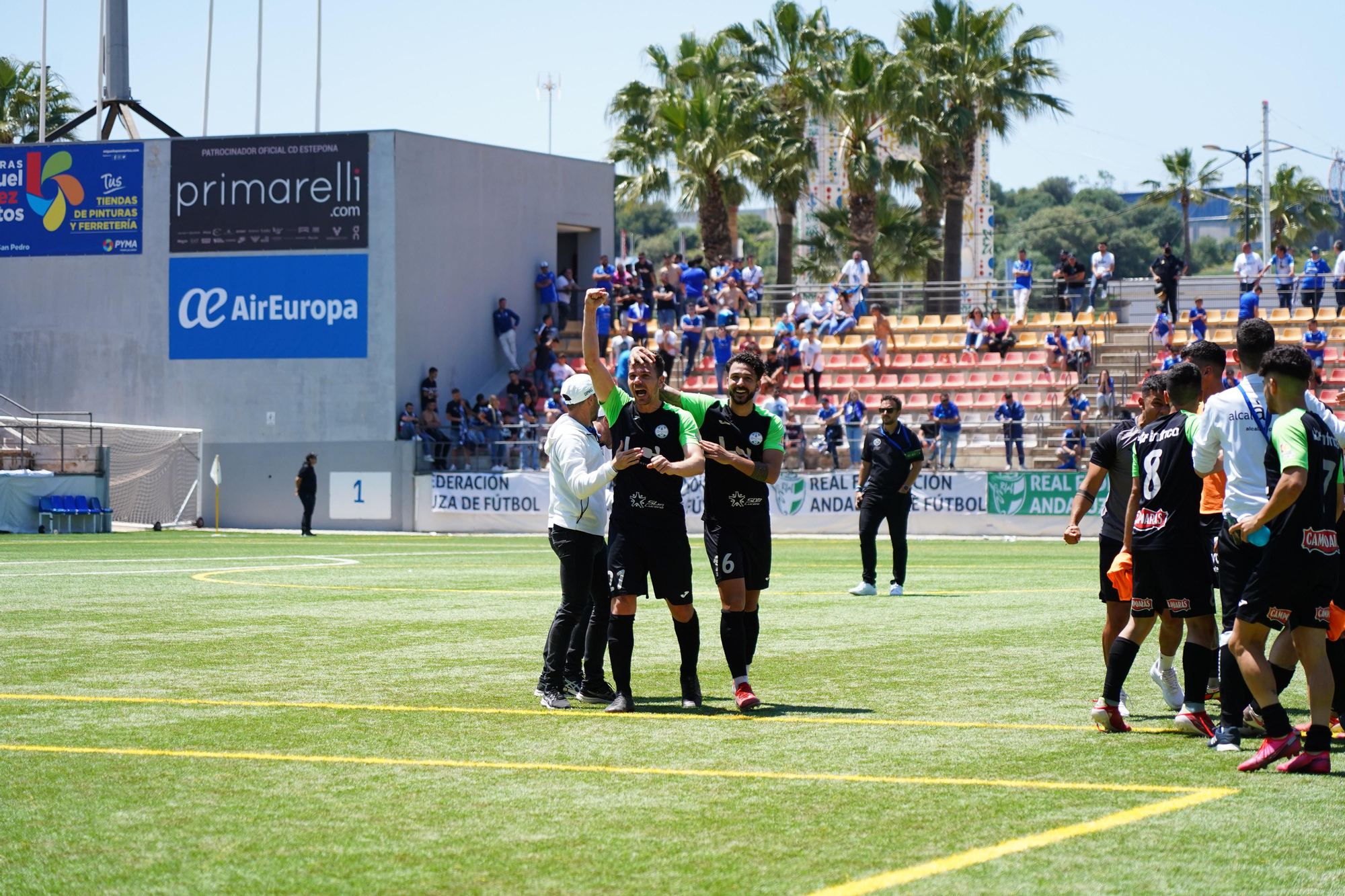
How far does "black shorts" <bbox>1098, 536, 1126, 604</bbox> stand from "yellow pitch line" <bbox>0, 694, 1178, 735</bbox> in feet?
2.34

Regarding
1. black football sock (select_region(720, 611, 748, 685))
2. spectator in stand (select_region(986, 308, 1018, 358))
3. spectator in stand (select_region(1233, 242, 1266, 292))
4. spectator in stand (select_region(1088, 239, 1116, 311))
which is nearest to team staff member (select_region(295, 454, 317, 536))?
spectator in stand (select_region(986, 308, 1018, 358))

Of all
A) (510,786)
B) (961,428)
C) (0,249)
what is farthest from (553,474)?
(0,249)

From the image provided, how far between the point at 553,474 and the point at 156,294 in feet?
110

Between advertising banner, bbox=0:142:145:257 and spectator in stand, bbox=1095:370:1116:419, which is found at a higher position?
advertising banner, bbox=0:142:145:257

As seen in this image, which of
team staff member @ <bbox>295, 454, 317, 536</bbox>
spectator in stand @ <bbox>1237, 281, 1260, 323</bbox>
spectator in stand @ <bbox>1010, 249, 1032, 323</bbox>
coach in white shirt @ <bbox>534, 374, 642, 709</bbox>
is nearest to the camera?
coach in white shirt @ <bbox>534, 374, 642, 709</bbox>

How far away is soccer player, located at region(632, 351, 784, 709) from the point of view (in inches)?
336

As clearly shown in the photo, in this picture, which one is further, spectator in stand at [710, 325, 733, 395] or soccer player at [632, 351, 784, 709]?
spectator in stand at [710, 325, 733, 395]

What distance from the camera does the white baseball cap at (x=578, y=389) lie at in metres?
8.37

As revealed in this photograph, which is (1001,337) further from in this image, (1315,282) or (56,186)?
(56,186)

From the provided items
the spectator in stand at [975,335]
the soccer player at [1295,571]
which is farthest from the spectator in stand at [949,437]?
the soccer player at [1295,571]

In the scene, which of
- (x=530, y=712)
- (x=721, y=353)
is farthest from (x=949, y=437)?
(x=530, y=712)

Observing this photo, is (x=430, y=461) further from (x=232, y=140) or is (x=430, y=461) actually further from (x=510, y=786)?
(x=510, y=786)

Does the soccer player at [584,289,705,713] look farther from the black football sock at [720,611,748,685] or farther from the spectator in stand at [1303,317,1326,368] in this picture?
the spectator in stand at [1303,317,1326,368]

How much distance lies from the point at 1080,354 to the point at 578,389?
2823 cm
